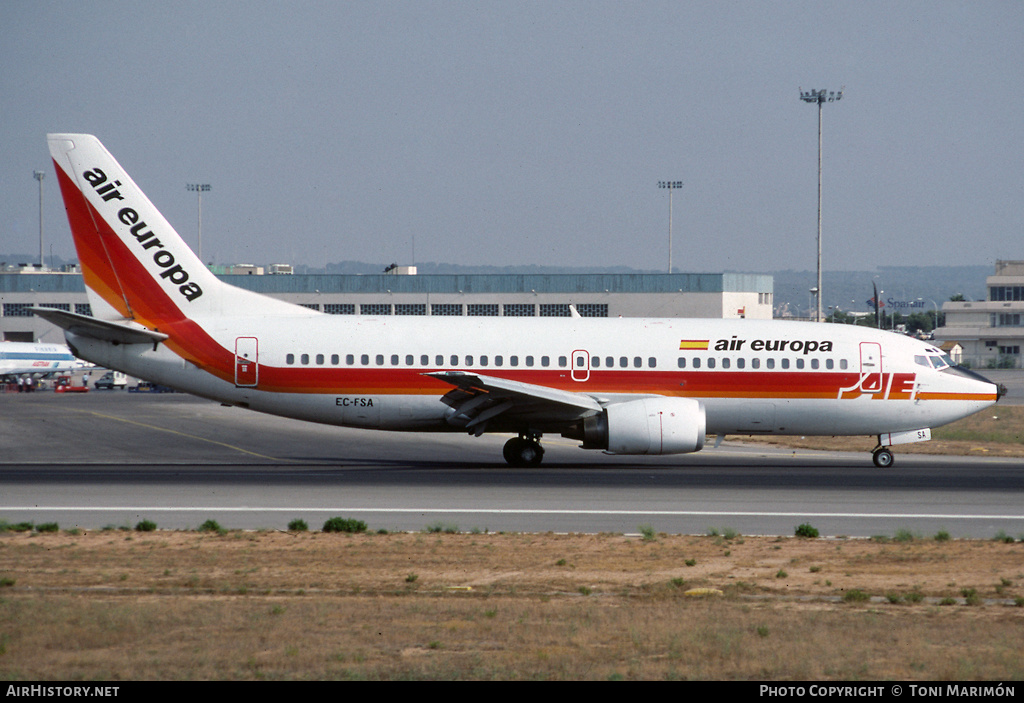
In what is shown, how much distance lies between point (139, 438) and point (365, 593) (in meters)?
26.6

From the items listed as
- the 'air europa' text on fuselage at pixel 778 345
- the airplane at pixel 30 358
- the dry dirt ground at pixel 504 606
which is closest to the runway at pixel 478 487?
the dry dirt ground at pixel 504 606

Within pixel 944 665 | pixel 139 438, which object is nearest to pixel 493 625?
pixel 944 665

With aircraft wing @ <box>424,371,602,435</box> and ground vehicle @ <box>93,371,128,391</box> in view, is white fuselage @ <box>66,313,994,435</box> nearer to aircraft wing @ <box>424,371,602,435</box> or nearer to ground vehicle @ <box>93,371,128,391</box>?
aircraft wing @ <box>424,371,602,435</box>

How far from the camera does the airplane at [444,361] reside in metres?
28.6

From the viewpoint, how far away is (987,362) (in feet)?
386

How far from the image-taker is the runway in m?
19.4

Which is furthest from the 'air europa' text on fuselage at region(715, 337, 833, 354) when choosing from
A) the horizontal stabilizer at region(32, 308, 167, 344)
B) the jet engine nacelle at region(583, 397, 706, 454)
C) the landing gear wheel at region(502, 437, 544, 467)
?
the horizontal stabilizer at region(32, 308, 167, 344)

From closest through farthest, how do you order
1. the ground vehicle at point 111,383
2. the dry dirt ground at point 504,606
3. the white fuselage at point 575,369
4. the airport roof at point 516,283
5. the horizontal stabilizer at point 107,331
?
the dry dirt ground at point 504,606 < the horizontal stabilizer at point 107,331 < the white fuselage at point 575,369 < the airport roof at point 516,283 < the ground vehicle at point 111,383

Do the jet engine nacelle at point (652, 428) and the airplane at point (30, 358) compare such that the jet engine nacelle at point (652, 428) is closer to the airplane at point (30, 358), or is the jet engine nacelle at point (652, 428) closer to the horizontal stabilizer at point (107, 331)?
the horizontal stabilizer at point (107, 331)

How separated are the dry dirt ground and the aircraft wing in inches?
394

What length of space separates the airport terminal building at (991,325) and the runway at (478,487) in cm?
10144

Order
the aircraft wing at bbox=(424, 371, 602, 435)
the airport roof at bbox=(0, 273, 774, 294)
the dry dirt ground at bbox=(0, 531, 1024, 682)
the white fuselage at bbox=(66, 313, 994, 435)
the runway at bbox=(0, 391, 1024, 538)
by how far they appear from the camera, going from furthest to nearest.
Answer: the airport roof at bbox=(0, 273, 774, 294) → the white fuselage at bbox=(66, 313, 994, 435) → the aircraft wing at bbox=(424, 371, 602, 435) → the runway at bbox=(0, 391, 1024, 538) → the dry dirt ground at bbox=(0, 531, 1024, 682)

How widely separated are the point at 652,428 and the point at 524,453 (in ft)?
13.7
